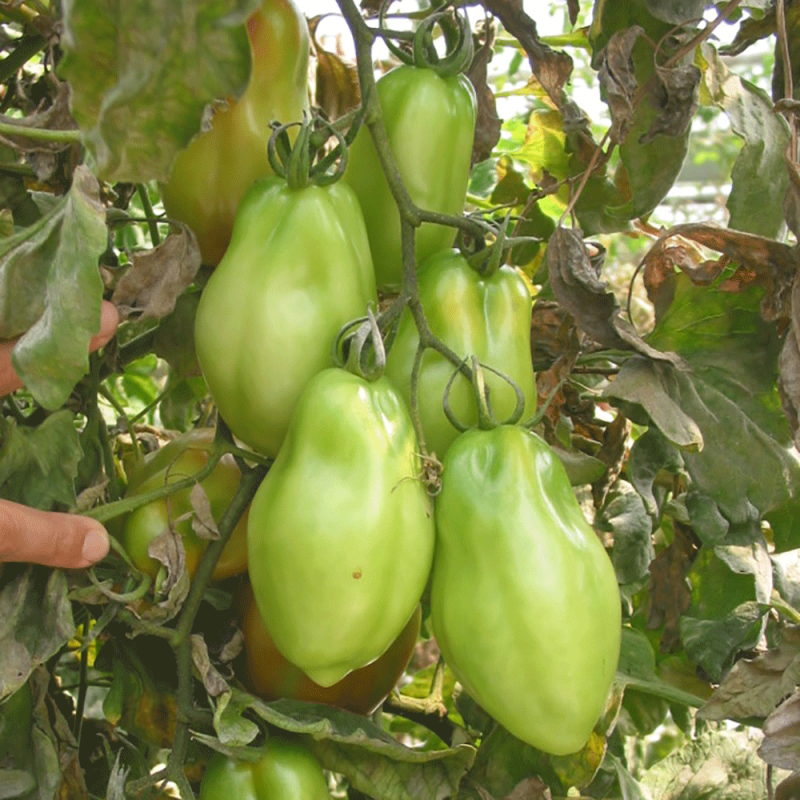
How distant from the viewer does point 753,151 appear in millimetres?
722

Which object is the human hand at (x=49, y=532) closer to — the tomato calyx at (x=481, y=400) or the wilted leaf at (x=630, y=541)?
the tomato calyx at (x=481, y=400)

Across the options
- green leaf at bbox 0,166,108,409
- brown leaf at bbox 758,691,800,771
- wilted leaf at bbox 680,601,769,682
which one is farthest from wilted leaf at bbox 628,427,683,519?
green leaf at bbox 0,166,108,409

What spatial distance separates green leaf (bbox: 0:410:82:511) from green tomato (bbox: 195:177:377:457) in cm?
11

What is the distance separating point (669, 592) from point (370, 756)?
1.08 feet

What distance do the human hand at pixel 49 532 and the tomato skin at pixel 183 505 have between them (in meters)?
0.05

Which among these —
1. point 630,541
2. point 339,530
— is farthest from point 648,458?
point 339,530

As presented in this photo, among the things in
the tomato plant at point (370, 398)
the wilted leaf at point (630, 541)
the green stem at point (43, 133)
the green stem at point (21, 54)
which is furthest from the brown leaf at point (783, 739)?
the green stem at point (21, 54)

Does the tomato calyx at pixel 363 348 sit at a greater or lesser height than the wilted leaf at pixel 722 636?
greater

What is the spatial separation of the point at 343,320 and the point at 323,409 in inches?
2.8

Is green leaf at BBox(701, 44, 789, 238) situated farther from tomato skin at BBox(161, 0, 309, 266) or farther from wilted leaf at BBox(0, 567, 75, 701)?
wilted leaf at BBox(0, 567, 75, 701)

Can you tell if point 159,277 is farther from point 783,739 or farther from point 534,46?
point 783,739

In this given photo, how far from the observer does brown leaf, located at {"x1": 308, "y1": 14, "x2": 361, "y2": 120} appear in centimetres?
88

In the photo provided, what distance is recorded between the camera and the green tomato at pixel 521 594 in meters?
0.58

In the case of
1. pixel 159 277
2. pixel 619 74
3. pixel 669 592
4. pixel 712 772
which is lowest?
pixel 712 772
